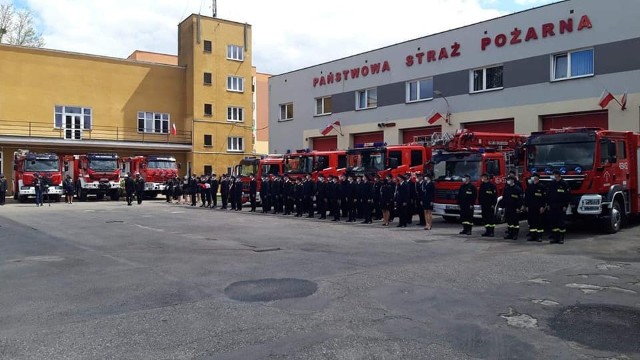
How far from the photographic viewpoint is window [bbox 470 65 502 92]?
24.6 meters

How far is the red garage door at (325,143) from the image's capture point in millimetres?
34031

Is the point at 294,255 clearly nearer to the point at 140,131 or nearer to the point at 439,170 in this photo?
the point at 439,170

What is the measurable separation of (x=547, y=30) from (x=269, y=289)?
19.7 m

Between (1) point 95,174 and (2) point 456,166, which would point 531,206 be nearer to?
→ (2) point 456,166

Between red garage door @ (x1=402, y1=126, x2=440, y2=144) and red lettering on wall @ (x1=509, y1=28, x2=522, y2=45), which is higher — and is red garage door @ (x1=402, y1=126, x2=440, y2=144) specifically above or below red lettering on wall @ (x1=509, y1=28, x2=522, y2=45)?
below

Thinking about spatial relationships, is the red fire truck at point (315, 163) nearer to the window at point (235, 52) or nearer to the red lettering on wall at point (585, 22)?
the red lettering on wall at point (585, 22)

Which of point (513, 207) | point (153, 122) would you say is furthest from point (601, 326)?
point (153, 122)

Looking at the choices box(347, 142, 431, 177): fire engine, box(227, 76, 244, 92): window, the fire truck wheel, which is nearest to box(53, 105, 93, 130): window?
box(227, 76, 244, 92): window

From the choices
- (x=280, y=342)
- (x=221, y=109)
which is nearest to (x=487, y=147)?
(x=280, y=342)

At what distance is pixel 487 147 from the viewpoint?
1795cm

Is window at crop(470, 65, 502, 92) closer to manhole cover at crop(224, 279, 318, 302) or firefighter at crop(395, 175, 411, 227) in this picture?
firefighter at crop(395, 175, 411, 227)

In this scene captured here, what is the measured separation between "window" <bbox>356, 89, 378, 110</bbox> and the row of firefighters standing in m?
16.9

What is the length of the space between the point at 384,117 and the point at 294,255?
2035 centimetres

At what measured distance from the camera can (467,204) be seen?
48.0ft
